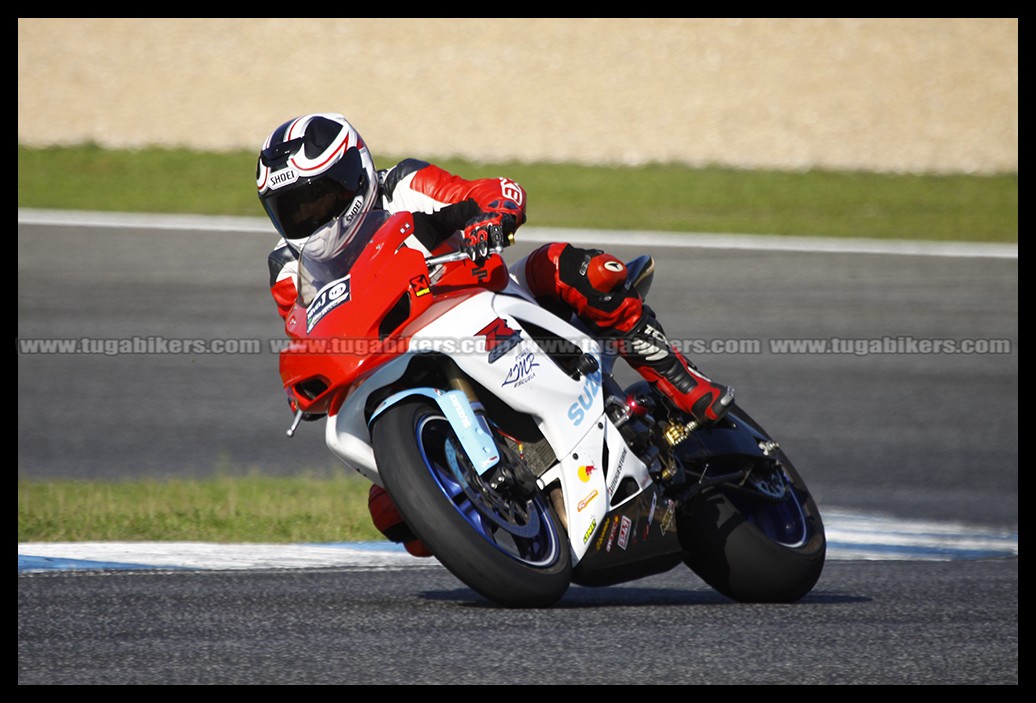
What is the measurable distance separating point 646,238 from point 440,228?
859 cm

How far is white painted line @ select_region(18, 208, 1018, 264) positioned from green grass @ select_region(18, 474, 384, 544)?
19.5 feet

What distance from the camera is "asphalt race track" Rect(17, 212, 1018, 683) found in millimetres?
3588

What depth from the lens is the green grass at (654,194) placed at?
13.6 metres

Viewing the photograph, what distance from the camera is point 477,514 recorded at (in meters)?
4.02

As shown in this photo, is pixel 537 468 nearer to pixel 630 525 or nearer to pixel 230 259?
pixel 630 525

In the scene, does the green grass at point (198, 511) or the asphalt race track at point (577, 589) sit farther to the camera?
the green grass at point (198, 511)

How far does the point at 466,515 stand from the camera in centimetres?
399

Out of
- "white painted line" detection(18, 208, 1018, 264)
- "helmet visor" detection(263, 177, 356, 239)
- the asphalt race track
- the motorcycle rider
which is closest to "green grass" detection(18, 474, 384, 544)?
the asphalt race track

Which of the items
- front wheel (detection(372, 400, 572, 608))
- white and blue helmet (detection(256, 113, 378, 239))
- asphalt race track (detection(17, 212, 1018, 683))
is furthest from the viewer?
white and blue helmet (detection(256, 113, 378, 239))

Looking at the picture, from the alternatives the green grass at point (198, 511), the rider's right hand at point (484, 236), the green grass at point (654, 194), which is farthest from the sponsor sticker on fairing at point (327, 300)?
the green grass at point (654, 194)

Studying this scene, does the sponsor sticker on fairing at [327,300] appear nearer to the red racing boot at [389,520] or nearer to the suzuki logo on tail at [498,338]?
the suzuki logo on tail at [498,338]

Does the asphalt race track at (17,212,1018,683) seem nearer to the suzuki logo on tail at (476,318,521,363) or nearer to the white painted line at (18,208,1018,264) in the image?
the white painted line at (18,208,1018,264)
